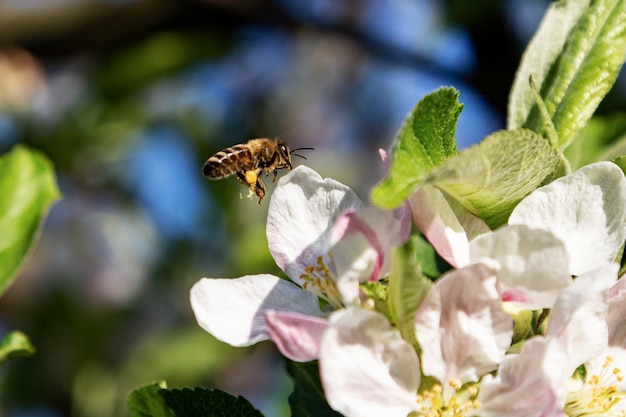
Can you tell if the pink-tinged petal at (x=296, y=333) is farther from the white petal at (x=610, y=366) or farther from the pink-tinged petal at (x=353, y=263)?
the white petal at (x=610, y=366)

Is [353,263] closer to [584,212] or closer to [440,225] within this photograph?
[440,225]

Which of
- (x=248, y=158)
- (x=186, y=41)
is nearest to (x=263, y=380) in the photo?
(x=186, y=41)

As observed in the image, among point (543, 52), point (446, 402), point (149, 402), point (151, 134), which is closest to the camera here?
point (446, 402)

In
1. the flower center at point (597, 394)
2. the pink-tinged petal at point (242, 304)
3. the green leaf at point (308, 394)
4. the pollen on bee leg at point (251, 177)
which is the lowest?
the green leaf at point (308, 394)

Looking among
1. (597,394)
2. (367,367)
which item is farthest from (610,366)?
(367,367)

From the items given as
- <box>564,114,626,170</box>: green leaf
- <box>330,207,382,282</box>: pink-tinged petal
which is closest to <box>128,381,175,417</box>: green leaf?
<box>330,207,382,282</box>: pink-tinged petal

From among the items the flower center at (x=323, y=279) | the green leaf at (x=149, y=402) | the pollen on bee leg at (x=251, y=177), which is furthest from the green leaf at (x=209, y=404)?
the pollen on bee leg at (x=251, y=177)
